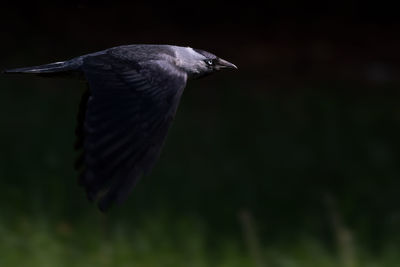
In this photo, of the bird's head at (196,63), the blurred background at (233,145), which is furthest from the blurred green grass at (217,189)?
the bird's head at (196,63)

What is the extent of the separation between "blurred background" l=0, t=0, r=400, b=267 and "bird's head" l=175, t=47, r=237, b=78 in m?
0.56

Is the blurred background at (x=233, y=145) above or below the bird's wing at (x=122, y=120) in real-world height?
below

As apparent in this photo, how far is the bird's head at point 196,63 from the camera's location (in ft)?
13.8

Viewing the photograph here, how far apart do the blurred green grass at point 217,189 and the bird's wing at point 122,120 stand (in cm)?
186

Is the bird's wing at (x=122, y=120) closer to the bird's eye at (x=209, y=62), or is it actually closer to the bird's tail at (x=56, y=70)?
the bird's tail at (x=56, y=70)

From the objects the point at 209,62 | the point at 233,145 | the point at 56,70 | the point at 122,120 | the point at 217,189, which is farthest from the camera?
the point at 233,145

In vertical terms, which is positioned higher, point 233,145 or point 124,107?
point 124,107

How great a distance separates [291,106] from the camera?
8.85 m

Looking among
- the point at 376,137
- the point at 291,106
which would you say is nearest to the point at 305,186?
the point at 376,137

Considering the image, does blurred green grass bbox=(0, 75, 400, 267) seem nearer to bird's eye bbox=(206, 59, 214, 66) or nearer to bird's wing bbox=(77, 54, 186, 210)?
bird's eye bbox=(206, 59, 214, 66)

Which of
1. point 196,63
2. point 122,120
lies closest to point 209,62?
point 196,63

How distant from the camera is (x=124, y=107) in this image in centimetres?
387

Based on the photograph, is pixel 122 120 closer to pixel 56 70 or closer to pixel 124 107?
pixel 124 107

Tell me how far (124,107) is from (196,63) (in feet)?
1.58
